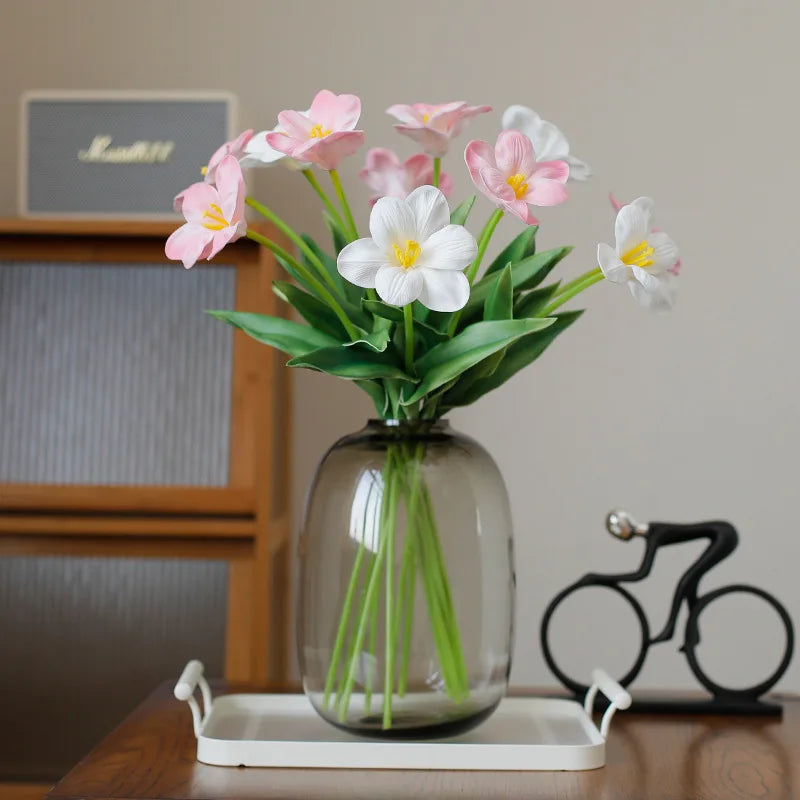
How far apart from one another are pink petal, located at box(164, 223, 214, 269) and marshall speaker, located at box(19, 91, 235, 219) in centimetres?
88

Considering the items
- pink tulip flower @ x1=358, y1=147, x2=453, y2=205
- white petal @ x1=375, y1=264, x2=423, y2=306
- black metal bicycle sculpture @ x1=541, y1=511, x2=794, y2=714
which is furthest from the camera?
black metal bicycle sculpture @ x1=541, y1=511, x2=794, y2=714

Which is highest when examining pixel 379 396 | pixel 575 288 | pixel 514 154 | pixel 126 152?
pixel 126 152

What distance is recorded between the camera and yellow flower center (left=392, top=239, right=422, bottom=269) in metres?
0.85

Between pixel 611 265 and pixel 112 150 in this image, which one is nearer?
pixel 611 265

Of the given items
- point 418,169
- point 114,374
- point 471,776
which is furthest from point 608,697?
point 114,374

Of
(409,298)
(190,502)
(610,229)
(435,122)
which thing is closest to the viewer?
(409,298)

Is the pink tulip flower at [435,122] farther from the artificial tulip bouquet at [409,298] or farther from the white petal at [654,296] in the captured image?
the white petal at [654,296]

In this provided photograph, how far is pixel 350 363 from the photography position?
913 mm

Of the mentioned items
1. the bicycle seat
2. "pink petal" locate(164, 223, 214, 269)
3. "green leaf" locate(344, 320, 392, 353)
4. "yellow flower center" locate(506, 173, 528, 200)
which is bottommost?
the bicycle seat

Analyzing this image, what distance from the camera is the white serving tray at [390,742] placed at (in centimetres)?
90

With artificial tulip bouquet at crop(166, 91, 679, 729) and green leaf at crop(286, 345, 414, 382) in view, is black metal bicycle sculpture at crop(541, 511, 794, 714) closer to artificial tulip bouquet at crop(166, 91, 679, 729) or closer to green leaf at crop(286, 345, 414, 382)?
artificial tulip bouquet at crop(166, 91, 679, 729)

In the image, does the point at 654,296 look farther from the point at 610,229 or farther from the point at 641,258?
the point at 610,229

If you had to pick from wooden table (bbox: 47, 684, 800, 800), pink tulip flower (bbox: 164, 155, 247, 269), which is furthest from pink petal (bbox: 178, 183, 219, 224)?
wooden table (bbox: 47, 684, 800, 800)

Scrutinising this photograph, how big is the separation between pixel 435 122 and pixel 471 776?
56 centimetres
